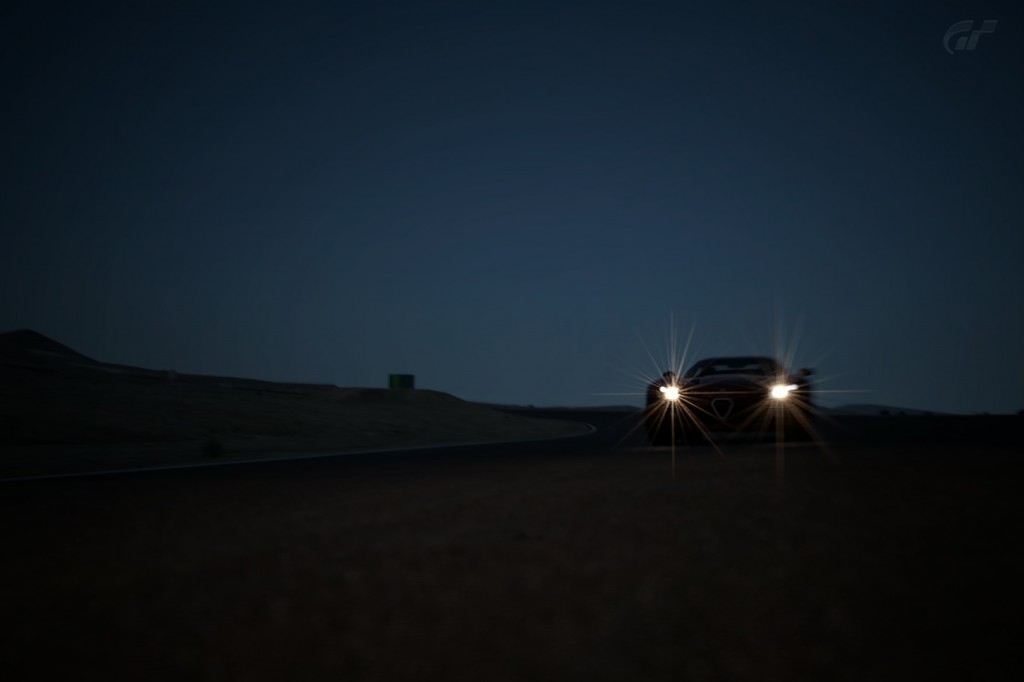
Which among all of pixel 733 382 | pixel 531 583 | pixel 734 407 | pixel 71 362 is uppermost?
pixel 71 362

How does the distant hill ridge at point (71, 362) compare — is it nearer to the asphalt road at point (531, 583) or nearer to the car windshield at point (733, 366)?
the car windshield at point (733, 366)

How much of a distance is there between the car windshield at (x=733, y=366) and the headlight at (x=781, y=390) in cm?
82

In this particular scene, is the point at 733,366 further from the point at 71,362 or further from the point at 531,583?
the point at 71,362

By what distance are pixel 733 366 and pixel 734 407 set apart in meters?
1.84

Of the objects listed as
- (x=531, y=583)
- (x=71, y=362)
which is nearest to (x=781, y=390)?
(x=531, y=583)

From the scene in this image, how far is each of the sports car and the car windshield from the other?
0.66 m

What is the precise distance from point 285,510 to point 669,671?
14.1 ft

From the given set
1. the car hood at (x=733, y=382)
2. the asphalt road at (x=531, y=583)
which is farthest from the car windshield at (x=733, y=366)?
the asphalt road at (x=531, y=583)

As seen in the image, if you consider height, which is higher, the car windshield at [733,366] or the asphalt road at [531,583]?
the car windshield at [733,366]

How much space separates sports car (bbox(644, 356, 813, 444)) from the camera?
43.9ft

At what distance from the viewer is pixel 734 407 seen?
13.4m

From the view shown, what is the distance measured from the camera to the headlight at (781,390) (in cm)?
1341

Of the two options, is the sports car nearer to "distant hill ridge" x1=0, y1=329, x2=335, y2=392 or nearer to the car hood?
the car hood

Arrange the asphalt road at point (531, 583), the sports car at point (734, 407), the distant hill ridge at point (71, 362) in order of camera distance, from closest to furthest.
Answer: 1. the asphalt road at point (531, 583)
2. the sports car at point (734, 407)
3. the distant hill ridge at point (71, 362)
